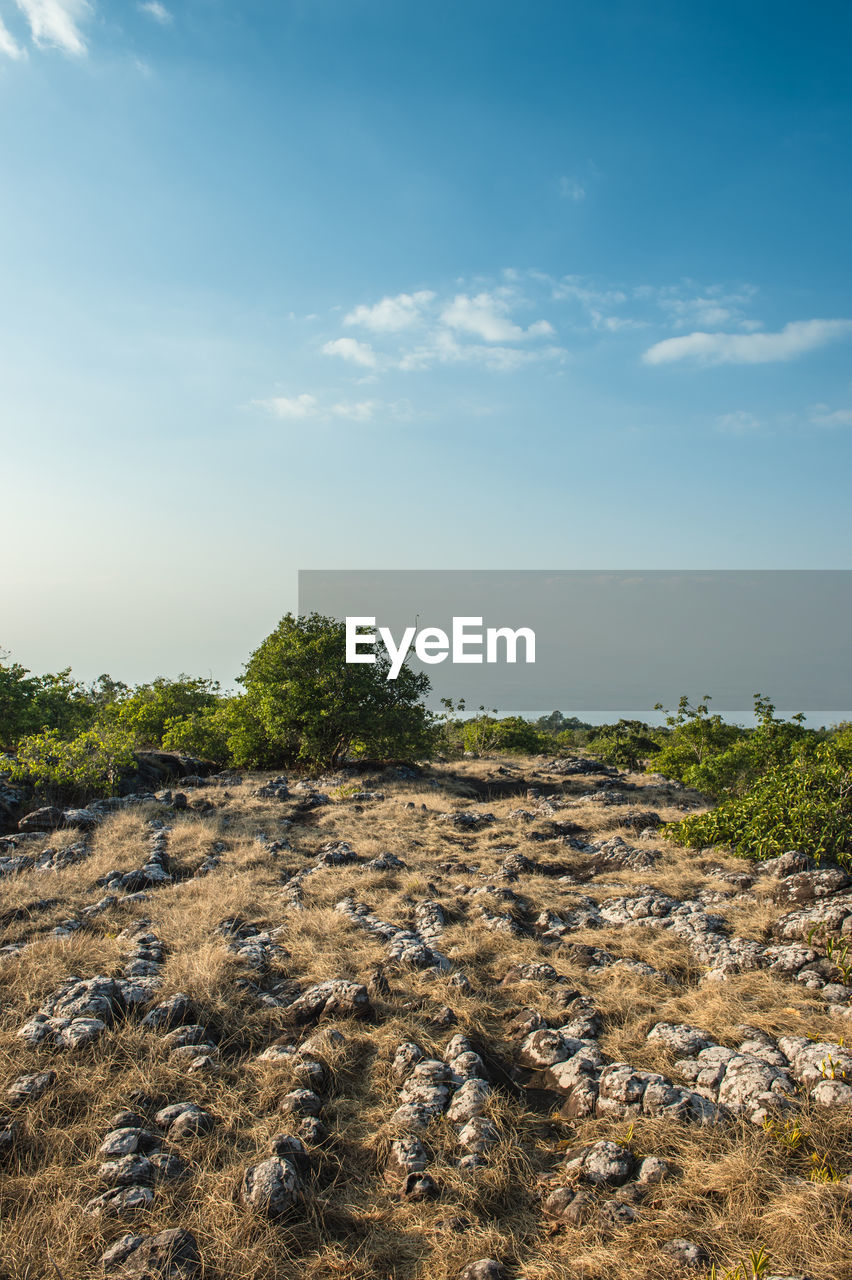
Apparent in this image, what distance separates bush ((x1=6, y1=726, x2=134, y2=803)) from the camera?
18.1 m

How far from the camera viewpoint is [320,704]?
24.7 m

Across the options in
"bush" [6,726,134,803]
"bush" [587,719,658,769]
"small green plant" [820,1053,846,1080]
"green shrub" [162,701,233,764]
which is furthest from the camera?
"bush" [587,719,658,769]

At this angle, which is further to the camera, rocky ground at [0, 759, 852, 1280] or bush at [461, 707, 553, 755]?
bush at [461, 707, 553, 755]

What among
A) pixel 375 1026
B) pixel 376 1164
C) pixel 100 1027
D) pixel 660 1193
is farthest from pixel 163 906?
pixel 660 1193

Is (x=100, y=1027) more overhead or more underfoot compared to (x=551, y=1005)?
more overhead

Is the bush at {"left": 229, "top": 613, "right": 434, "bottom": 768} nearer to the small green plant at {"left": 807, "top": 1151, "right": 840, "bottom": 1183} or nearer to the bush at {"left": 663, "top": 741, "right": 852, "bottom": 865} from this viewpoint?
the bush at {"left": 663, "top": 741, "right": 852, "bottom": 865}

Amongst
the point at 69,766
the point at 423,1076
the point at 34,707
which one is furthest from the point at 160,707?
the point at 423,1076

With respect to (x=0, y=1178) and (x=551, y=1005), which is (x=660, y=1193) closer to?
(x=551, y=1005)

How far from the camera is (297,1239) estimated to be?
166 inches

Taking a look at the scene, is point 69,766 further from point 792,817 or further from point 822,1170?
point 822,1170

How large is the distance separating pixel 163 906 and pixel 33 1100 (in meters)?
4.79

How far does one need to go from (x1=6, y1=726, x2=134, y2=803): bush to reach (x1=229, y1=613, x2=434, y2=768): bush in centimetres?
590

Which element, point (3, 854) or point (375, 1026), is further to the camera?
point (3, 854)

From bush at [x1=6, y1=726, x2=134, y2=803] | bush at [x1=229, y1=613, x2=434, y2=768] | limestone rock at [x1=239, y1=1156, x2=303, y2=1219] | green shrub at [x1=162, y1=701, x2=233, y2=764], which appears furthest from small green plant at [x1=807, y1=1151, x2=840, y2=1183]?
green shrub at [x1=162, y1=701, x2=233, y2=764]
